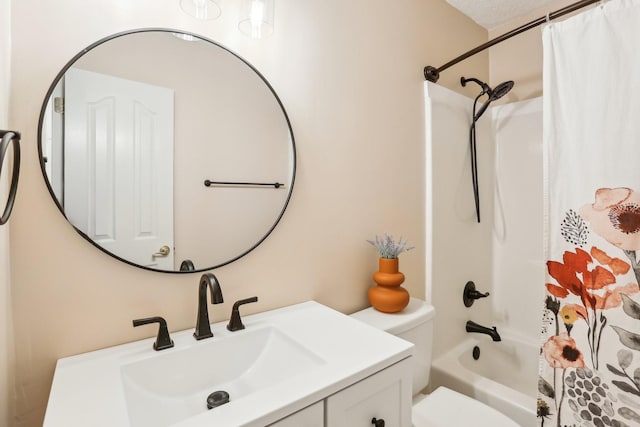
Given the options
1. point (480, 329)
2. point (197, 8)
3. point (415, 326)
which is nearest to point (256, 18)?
point (197, 8)

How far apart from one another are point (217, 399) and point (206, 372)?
0.37 ft

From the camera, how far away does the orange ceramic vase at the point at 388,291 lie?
1.29m

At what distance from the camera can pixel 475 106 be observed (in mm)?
1984

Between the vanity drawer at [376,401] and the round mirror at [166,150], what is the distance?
0.56m

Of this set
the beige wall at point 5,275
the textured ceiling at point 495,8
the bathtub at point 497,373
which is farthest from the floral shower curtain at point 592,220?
the beige wall at point 5,275

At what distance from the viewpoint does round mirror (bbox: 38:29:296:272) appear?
804 millimetres

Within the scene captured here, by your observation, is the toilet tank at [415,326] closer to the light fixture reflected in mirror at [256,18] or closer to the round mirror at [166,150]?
the round mirror at [166,150]

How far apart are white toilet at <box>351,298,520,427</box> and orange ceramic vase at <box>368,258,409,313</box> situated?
4 centimetres

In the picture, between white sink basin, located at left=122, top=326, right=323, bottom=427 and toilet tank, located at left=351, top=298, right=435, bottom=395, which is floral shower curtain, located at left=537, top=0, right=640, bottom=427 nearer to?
toilet tank, located at left=351, top=298, right=435, bottom=395

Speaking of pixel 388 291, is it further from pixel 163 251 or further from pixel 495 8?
pixel 495 8

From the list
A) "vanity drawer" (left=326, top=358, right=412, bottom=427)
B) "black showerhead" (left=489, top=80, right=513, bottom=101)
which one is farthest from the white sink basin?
"black showerhead" (left=489, top=80, right=513, bottom=101)

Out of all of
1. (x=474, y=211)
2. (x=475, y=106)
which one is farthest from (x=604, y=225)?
(x=475, y=106)

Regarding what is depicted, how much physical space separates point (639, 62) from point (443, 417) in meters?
1.47

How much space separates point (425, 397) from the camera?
1350 millimetres
